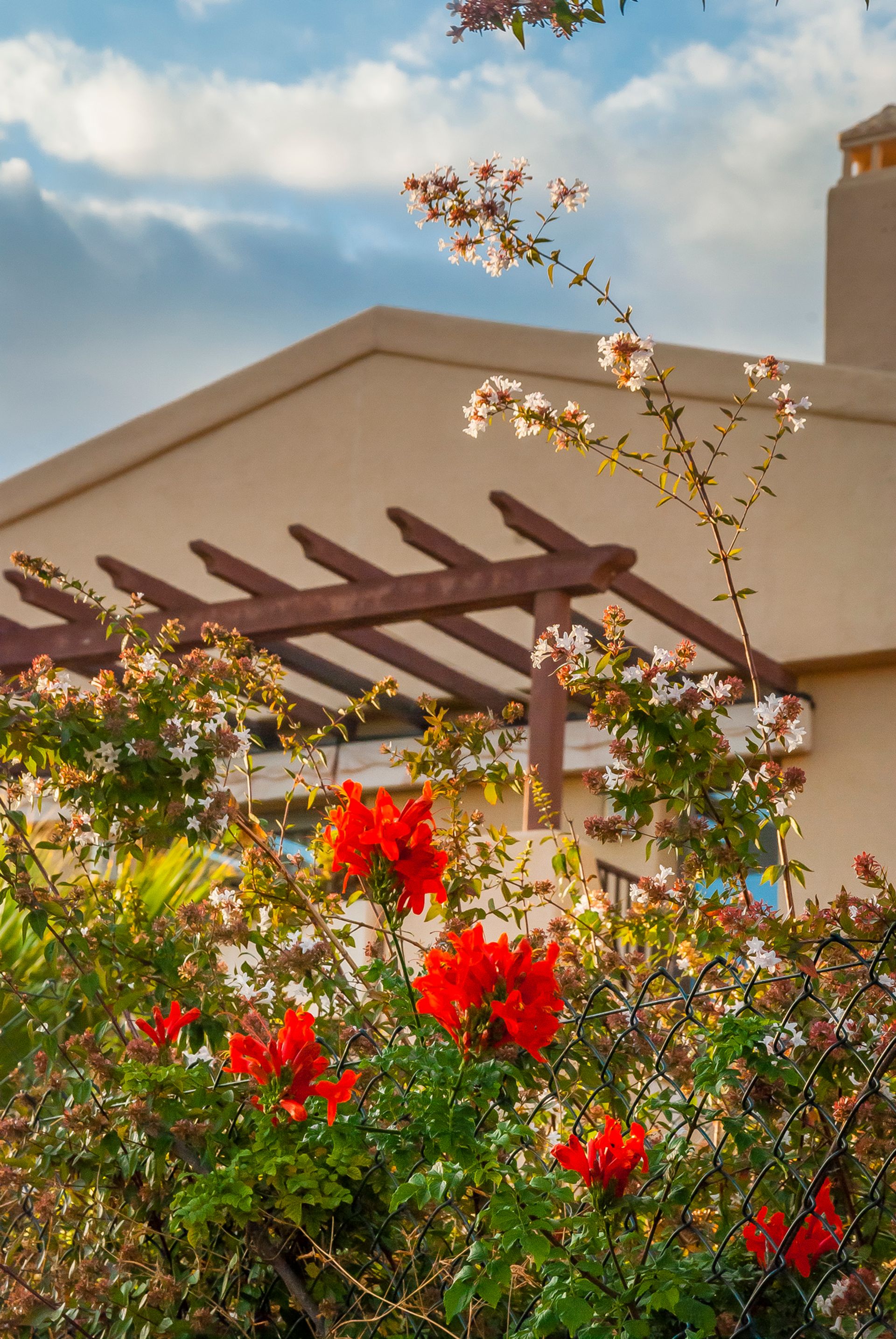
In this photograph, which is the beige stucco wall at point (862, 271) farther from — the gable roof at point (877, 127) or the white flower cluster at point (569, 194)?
the white flower cluster at point (569, 194)

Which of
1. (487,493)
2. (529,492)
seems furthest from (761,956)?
(487,493)

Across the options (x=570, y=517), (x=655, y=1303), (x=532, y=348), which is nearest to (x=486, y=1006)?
(x=655, y=1303)

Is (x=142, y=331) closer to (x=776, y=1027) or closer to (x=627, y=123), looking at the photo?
(x=627, y=123)

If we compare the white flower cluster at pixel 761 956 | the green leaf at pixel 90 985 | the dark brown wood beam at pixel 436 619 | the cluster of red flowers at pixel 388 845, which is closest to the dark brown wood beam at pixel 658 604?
the dark brown wood beam at pixel 436 619

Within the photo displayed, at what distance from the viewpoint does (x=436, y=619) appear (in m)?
7.56

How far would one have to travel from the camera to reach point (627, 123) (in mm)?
11250

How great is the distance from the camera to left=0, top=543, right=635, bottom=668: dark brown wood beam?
6879 mm

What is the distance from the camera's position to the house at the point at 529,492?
28.6 ft

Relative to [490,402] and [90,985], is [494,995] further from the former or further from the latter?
[490,402]

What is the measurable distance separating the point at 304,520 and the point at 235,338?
4.44 meters

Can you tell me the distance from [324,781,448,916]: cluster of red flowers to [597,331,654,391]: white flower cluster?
163cm

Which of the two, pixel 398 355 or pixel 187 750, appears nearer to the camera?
pixel 187 750

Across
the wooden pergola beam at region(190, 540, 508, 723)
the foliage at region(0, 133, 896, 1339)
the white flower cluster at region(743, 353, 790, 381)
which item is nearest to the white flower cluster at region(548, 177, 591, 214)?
the foliage at region(0, 133, 896, 1339)

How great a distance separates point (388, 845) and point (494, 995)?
0.29m
